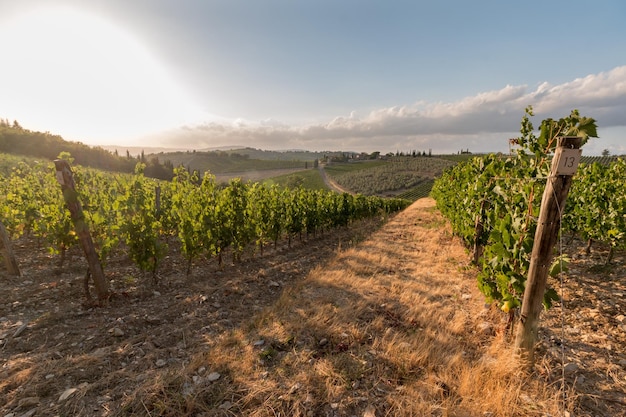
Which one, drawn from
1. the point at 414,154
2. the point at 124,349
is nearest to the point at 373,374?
the point at 124,349

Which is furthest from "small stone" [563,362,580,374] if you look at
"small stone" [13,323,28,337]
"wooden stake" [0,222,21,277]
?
"wooden stake" [0,222,21,277]

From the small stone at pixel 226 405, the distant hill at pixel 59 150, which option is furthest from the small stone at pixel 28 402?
the distant hill at pixel 59 150

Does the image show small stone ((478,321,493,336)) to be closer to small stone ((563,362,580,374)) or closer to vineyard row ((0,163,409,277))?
small stone ((563,362,580,374))

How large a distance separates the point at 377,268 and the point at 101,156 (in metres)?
79.9

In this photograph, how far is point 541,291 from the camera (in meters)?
3.75

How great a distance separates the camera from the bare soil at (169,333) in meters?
3.33

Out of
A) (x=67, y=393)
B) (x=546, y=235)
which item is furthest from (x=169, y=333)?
(x=546, y=235)

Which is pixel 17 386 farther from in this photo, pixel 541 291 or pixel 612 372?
pixel 612 372

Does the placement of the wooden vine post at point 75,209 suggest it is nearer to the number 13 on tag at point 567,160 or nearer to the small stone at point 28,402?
the small stone at point 28,402

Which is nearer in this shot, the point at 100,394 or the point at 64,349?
the point at 100,394

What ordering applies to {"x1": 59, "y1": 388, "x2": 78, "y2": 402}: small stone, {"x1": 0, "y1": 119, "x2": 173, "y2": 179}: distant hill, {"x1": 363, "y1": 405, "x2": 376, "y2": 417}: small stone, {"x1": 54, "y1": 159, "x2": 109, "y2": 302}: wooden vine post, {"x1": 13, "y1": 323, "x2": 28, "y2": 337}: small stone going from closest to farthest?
1. {"x1": 363, "y1": 405, "x2": 376, "y2": 417}: small stone
2. {"x1": 59, "y1": 388, "x2": 78, "y2": 402}: small stone
3. {"x1": 13, "y1": 323, "x2": 28, "y2": 337}: small stone
4. {"x1": 54, "y1": 159, "x2": 109, "y2": 302}: wooden vine post
5. {"x1": 0, "y1": 119, "x2": 173, "y2": 179}: distant hill

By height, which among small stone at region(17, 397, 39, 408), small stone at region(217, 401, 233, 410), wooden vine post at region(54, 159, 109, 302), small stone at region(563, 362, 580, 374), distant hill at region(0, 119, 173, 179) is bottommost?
small stone at region(563, 362, 580, 374)

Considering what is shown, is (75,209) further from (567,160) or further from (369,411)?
(567,160)

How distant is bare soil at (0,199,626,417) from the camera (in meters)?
3.33
